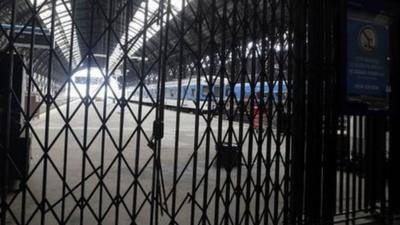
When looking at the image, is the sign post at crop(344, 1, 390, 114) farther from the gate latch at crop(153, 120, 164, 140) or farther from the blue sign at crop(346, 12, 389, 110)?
the gate latch at crop(153, 120, 164, 140)

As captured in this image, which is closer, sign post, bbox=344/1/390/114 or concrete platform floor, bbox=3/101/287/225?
concrete platform floor, bbox=3/101/287/225

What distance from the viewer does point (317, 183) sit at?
4793 mm

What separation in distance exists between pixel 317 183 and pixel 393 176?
1216 mm

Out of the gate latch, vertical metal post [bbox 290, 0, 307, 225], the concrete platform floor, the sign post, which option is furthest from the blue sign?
the gate latch

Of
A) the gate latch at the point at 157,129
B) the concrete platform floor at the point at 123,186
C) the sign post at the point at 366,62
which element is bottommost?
the concrete platform floor at the point at 123,186

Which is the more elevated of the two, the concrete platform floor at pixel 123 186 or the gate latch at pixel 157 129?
the gate latch at pixel 157 129

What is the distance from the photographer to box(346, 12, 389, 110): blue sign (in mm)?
4824

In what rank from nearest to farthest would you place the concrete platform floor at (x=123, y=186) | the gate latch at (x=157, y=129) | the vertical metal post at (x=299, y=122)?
the concrete platform floor at (x=123, y=186), the gate latch at (x=157, y=129), the vertical metal post at (x=299, y=122)

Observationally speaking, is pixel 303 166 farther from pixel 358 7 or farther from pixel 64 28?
pixel 64 28

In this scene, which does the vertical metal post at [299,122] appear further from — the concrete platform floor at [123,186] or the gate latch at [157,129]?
the gate latch at [157,129]

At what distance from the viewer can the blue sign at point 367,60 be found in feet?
15.8

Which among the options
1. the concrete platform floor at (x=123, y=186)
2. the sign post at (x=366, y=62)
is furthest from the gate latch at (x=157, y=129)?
the sign post at (x=366, y=62)

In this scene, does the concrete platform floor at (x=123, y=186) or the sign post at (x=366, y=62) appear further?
the sign post at (x=366, y=62)

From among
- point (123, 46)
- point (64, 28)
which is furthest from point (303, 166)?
point (64, 28)
